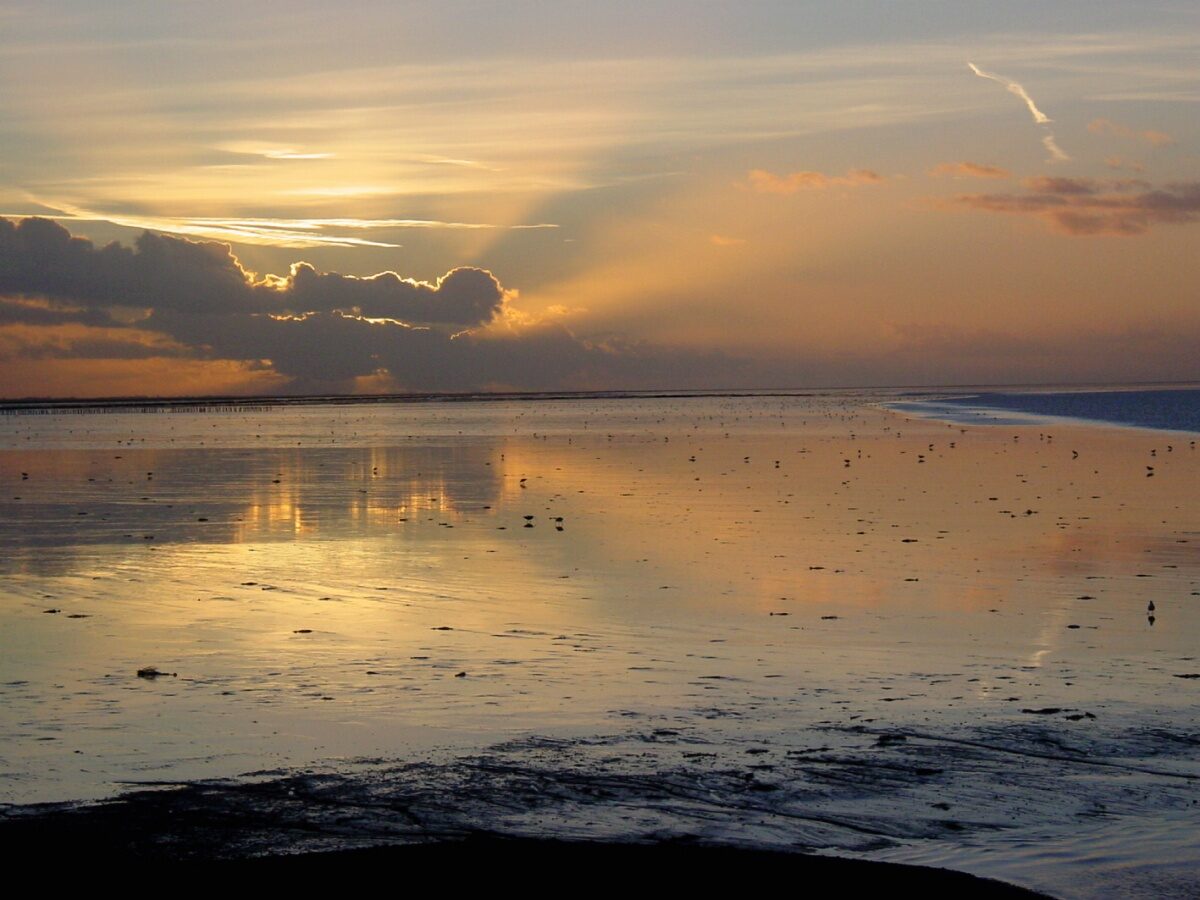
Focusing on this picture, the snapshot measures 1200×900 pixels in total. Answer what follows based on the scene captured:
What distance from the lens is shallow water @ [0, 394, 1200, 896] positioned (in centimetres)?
1076

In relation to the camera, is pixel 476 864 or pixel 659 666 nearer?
pixel 476 864

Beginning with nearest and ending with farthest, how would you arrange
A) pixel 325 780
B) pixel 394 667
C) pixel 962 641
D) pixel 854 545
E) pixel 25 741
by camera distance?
1. pixel 325 780
2. pixel 25 741
3. pixel 394 667
4. pixel 962 641
5. pixel 854 545

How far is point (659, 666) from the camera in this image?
1579cm

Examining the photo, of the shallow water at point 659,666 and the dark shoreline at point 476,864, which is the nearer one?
the dark shoreline at point 476,864

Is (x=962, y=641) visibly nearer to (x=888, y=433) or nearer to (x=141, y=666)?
(x=141, y=666)

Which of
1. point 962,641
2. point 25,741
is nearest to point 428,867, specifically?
point 25,741

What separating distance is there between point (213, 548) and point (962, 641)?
1598 centimetres

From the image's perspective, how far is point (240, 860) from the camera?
30.5 ft

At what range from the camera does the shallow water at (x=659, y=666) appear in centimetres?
1076

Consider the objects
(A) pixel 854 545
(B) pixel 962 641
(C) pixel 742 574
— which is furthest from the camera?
(A) pixel 854 545

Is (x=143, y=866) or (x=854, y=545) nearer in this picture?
(x=143, y=866)

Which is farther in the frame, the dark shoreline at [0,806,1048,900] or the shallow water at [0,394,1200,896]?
the shallow water at [0,394,1200,896]

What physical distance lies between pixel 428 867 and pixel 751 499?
1111 inches

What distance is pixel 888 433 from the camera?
77.8m
